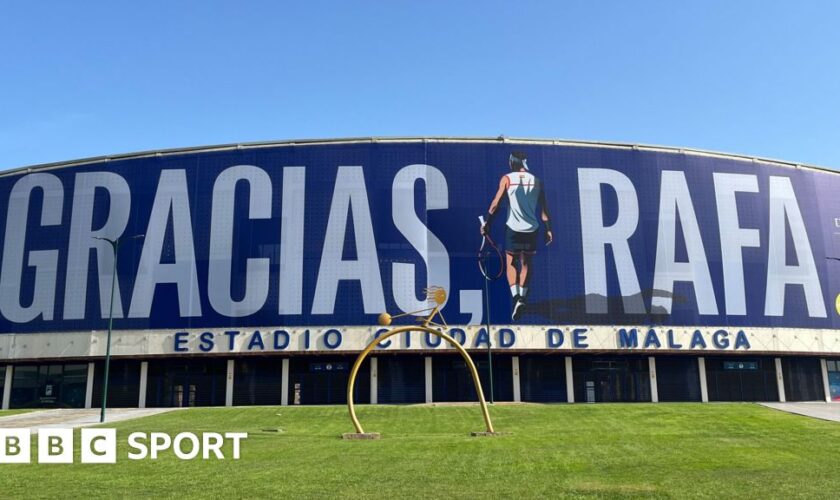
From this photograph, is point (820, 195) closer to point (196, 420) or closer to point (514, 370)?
point (514, 370)

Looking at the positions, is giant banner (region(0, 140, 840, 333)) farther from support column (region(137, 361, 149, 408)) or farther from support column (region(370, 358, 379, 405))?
support column (region(370, 358, 379, 405))

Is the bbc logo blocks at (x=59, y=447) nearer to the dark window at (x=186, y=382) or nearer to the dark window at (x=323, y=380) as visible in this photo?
the dark window at (x=186, y=382)

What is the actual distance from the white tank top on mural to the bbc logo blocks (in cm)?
3611

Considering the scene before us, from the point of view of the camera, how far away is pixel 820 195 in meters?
66.8

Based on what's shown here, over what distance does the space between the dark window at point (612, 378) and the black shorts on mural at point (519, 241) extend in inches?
393

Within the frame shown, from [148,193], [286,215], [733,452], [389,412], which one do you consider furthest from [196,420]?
[733,452]

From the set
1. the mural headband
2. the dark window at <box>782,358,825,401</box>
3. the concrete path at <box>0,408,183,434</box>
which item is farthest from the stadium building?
the concrete path at <box>0,408,183,434</box>

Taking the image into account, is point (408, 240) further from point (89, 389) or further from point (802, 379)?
point (802, 379)

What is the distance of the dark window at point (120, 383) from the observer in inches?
2404

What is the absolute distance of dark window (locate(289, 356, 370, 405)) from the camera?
196ft

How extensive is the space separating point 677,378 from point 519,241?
701 inches

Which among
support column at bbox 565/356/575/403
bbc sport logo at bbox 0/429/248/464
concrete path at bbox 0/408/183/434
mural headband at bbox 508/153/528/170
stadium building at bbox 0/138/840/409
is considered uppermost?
mural headband at bbox 508/153/528/170

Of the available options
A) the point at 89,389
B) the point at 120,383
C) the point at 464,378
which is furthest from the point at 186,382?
the point at 464,378

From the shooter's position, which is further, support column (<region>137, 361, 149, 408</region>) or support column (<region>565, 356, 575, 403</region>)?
support column (<region>137, 361, 149, 408</region>)
